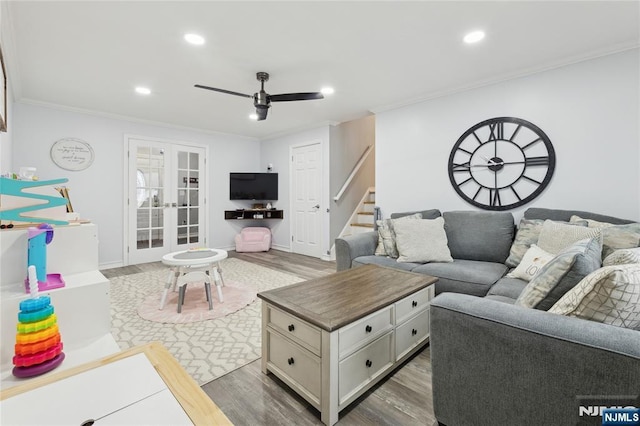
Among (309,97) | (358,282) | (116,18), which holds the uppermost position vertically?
(116,18)

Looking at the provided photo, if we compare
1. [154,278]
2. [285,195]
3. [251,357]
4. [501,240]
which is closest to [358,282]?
[251,357]

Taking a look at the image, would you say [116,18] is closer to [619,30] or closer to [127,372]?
[127,372]

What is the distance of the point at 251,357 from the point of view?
6.65ft

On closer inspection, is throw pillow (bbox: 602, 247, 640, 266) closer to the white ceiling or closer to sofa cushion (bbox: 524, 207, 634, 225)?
sofa cushion (bbox: 524, 207, 634, 225)

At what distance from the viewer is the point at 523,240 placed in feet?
8.48

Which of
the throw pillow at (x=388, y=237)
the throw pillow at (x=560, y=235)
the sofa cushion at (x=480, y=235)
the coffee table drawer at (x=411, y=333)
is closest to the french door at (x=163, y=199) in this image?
the throw pillow at (x=388, y=237)

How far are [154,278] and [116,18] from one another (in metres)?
3.07

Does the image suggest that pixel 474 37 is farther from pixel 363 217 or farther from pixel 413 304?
pixel 363 217

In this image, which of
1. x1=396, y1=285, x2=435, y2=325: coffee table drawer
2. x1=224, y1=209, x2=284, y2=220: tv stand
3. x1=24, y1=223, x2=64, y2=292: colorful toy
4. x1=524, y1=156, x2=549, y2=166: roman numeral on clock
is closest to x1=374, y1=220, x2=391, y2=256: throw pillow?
x1=396, y1=285, x2=435, y2=325: coffee table drawer

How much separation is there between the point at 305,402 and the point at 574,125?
11.1 feet

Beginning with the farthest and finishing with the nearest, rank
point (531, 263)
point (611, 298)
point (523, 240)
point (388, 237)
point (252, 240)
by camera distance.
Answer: point (252, 240) < point (388, 237) < point (523, 240) < point (531, 263) < point (611, 298)

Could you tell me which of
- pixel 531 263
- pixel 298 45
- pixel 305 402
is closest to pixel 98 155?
pixel 298 45

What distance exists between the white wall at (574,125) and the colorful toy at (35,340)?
366 cm

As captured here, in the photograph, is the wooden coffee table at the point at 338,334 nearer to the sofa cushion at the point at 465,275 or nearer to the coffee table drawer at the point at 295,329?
the coffee table drawer at the point at 295,329
